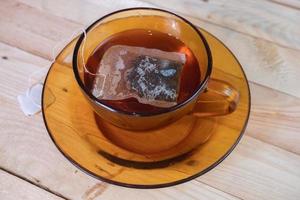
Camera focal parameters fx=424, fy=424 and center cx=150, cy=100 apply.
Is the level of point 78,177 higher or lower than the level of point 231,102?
lower

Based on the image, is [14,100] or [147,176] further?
[14,100]

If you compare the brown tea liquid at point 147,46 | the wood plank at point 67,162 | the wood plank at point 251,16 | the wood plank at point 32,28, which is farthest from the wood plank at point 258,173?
the wood plank at point 32,28

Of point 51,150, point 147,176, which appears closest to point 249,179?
point 147,176

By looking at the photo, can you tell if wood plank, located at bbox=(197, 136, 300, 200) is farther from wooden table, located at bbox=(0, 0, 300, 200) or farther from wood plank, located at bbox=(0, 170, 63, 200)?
wood plank, located at bbox=(0, 170, 63, 200)

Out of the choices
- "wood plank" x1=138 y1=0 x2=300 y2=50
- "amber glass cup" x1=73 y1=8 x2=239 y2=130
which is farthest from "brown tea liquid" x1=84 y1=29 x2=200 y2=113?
"wood plank" x1=138 y1=0 x2=300 y2=50

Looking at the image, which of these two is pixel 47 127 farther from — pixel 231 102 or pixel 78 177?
pixel 231 102

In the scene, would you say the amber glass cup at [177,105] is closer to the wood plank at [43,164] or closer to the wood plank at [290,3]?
the wood plank at [43,164]
